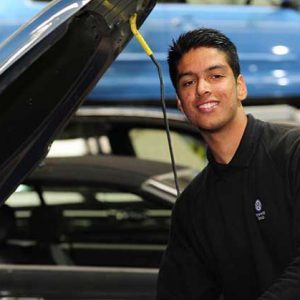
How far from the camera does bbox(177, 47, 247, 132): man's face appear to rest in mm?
2084

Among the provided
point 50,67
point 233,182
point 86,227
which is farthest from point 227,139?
point 86,227

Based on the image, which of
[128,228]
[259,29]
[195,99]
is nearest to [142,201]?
[128,228]

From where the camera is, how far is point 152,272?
3234 millimetres

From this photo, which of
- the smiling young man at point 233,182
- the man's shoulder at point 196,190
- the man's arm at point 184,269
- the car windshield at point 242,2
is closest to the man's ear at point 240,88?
the smiling young man at point 233,182

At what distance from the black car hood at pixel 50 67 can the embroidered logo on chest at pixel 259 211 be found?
0.56 m

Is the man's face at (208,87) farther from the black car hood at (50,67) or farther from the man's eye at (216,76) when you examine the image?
the black car hood at (50,67)

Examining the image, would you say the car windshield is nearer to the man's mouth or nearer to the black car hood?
the black car hood

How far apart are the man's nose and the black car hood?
0.26 m

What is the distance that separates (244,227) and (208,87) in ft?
1.23

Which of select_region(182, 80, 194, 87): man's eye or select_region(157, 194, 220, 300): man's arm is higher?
select_region(182, 80, 194, 87): man's eye

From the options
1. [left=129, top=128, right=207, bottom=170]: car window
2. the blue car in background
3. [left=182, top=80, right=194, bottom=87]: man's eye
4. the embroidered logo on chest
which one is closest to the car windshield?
the blue car in background

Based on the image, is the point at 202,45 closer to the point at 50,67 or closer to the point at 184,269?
the point at 50,67

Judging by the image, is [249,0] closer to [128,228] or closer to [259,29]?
[259,29]

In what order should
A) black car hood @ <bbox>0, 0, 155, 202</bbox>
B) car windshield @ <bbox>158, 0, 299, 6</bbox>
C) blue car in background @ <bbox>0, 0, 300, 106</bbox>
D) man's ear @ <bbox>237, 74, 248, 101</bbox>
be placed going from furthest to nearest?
car windshield @ <bbox>158, 0, 299, 6</bbox> → blue car in background @ <bbox>0, 0, 300, 106</bbox> → man's ear @ <bbox>237, 74, 248, 101</bbox> → black car hood @ <bbox>0, 0, 155, 202</bbox>
